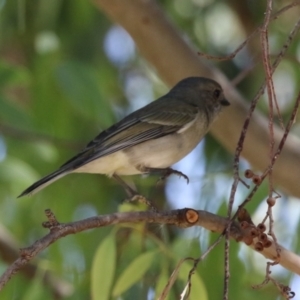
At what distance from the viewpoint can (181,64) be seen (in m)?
3.77

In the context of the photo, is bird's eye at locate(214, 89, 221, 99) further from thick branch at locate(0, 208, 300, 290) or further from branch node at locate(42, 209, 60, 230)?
branch node at locate(42, 209, 60, 230)

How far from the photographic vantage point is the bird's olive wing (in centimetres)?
345

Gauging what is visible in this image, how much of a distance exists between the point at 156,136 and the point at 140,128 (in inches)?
4.4

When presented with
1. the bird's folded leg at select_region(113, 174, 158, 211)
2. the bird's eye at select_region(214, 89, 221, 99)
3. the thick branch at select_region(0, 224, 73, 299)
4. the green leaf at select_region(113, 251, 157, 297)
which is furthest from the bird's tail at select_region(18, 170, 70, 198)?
the bird's eye at select_region(214, 89, 221, 99)

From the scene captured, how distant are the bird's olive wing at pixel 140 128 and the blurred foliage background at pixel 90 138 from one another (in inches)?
7.7

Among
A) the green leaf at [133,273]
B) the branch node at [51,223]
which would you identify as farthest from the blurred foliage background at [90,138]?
the branch node at [51,223]

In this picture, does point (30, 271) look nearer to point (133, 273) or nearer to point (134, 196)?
point (134, 196)

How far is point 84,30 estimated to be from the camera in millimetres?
5105

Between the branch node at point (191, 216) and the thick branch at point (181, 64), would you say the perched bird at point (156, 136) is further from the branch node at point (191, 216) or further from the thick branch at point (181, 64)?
the branch node at point (191, 216)

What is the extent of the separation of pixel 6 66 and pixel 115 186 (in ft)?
4.65

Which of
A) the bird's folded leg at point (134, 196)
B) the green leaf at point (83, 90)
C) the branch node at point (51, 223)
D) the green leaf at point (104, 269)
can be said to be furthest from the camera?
the green leaf at point (83, 90)

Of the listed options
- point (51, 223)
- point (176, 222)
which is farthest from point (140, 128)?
point (51, 223)

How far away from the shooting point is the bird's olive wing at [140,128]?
345 cm

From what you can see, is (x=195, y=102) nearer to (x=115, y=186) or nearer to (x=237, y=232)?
(x=115, y=186)
